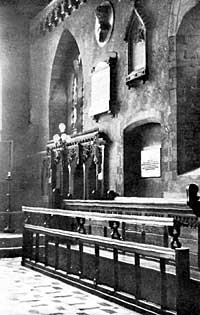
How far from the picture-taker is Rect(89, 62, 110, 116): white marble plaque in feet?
34.6

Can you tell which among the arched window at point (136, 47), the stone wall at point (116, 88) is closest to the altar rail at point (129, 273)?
the stone wall at point (116, 88)

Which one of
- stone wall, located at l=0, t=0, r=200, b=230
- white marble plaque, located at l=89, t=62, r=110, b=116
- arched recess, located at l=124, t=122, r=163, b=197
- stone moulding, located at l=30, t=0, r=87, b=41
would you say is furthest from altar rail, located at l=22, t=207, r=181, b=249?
stone moulding, located at l=30, t=0, r=87, b=41

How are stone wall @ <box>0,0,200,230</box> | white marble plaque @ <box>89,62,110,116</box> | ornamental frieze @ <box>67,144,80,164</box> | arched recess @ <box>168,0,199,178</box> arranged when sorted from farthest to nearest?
ornamental frieze @ <box>67,144,80,164</box> → white marble plaque @ <box>89,62,110,116</box> → stone wall @ <box>0,0,200,230</box> → arched recess @ <box>168,0,199,178</box>

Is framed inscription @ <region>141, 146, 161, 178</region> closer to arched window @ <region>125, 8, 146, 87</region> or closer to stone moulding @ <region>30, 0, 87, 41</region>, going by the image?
arched window @ <region>125, 8, 146, 87</region>

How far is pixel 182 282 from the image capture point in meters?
4.10

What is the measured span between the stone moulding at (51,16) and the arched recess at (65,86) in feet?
2.13

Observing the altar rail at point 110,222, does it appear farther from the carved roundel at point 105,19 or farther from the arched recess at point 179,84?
the carved roundel at point 105,19

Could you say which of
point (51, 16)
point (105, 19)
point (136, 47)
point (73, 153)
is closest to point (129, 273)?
point (136, 47)

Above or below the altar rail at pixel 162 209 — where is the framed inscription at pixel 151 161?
above

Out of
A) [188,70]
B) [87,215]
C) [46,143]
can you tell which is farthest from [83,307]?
[46,143]

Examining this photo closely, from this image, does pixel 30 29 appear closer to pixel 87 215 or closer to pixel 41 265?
pixel 41 265

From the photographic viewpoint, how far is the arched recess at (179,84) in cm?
839

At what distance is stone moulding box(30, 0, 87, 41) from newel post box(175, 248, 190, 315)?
29.7 feet

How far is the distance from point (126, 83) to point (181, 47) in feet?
5.26
